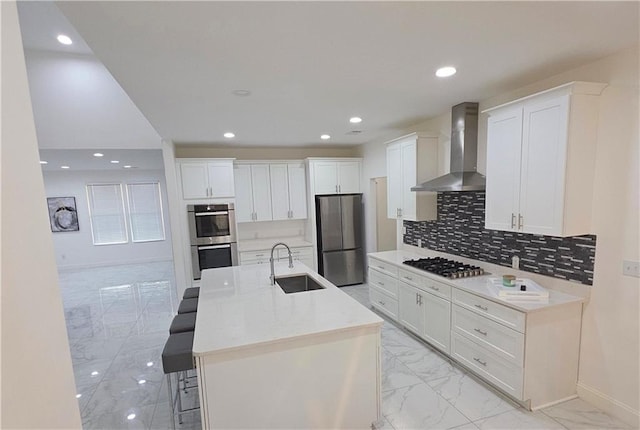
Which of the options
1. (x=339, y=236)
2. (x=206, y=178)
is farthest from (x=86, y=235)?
(x=339, y=236)

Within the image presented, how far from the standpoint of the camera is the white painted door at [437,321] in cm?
303

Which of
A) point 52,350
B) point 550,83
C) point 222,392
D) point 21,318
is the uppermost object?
point 550,83

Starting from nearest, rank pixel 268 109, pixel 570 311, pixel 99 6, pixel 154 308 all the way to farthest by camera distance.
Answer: pixel 99 6 → pixel 570 311 → pixel 268 109 → pixel 154 308

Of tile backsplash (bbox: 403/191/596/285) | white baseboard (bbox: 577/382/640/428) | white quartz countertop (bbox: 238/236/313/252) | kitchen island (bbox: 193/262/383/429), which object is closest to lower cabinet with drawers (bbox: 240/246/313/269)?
white quartz countertop (bbox: 238/236/313/252)

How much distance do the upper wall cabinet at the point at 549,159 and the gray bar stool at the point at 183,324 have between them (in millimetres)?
2814

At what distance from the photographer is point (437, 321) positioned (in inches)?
124

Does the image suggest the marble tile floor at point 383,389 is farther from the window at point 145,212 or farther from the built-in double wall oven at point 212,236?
the window at point 145,212

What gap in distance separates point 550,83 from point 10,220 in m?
3.35

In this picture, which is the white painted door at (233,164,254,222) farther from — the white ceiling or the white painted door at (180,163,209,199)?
the white ceiling

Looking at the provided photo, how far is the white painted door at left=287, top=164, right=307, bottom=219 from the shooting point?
5.64 meters

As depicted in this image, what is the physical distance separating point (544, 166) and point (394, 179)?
198 cm

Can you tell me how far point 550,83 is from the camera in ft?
8.38

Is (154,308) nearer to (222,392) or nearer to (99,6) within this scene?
(222,392)

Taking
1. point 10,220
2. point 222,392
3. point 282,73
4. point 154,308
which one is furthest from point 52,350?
point 154,308
